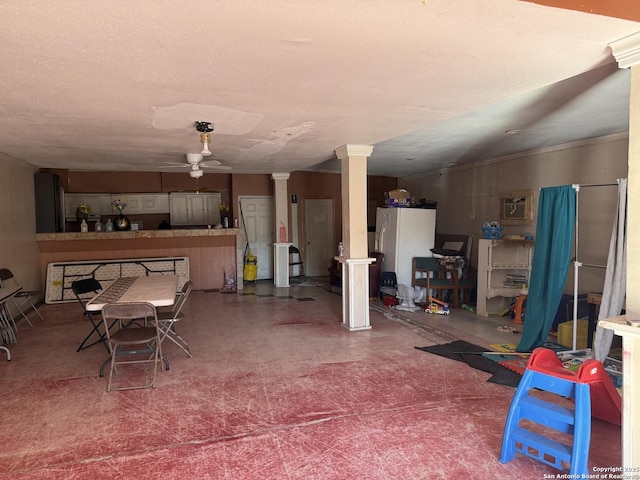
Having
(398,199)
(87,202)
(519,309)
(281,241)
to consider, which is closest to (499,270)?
(519,309)

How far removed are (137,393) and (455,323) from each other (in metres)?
4.52

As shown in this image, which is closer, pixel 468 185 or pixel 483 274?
pixel 483 274

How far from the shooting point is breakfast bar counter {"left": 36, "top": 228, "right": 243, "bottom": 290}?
8414 millimetres

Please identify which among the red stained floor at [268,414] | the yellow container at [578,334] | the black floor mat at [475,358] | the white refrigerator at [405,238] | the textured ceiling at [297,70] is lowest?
the red stained floor at [268,414]

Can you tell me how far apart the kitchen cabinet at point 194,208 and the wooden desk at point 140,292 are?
407 cm

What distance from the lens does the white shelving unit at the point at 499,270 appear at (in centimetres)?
688

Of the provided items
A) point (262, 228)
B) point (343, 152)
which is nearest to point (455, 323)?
point (343, 152)

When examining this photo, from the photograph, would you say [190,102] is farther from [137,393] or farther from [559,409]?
[559,409]

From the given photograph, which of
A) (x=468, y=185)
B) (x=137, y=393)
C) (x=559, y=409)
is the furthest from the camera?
(x=468, y=185)

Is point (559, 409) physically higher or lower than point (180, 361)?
higher

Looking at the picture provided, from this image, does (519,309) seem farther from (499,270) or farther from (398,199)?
(398,199)

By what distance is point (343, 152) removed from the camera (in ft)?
19.5

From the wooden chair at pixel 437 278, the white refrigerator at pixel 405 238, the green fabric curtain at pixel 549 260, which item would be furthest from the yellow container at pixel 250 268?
the green fabric curtain at pixel 549 260

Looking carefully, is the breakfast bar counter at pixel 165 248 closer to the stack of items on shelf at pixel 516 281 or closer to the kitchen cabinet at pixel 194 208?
the kitchen cabinet at pixel 194 208
